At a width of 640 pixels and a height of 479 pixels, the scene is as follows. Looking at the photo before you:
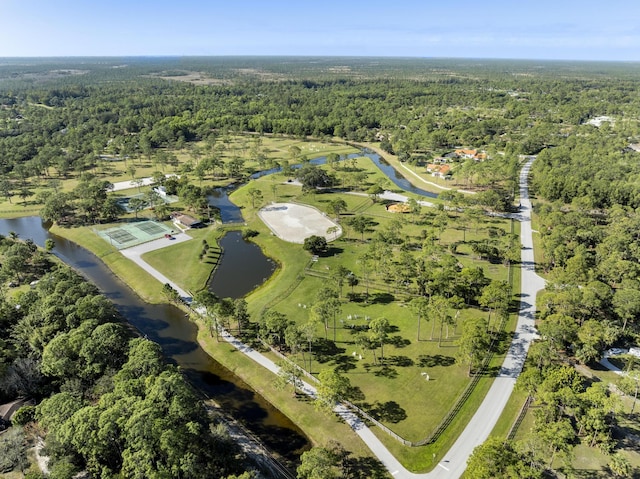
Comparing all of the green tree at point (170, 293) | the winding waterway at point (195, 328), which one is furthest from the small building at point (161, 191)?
the green tree at point (170, 293)

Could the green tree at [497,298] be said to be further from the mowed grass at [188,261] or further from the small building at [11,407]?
the small building at [11,407]

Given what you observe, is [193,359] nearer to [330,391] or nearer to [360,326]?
[330,391]

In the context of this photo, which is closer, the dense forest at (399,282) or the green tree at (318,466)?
the green tree at (318,466)

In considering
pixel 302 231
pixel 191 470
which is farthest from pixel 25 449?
pixel 302 231

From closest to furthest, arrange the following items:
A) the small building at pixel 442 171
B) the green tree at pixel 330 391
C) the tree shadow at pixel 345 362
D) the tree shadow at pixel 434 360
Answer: the green tree at pixel 330 391 → the tree shadow at pixel 345 362 → the tree shadow at pixel 434 360 → the small building at pixel 442 171

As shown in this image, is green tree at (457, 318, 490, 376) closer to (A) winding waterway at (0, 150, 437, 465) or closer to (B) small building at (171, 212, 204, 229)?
(A) winding waterway at (0, 150, 437, 465)

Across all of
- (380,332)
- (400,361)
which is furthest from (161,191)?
(400,361)
